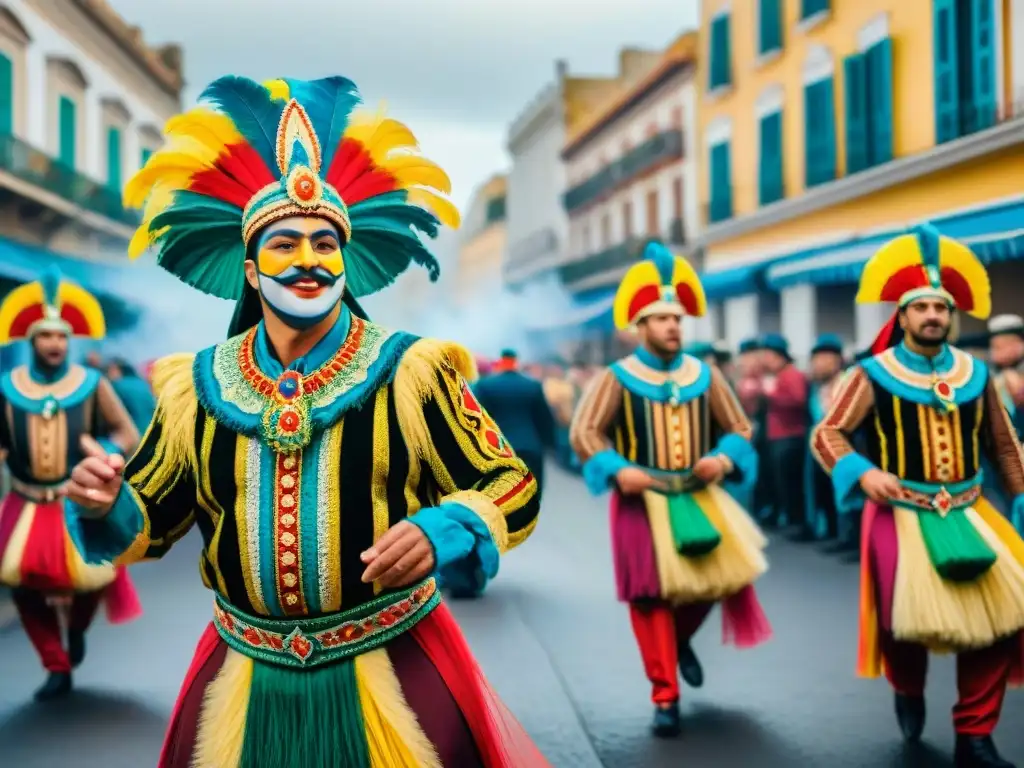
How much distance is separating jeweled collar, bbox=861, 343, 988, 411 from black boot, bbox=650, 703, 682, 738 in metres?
1.74

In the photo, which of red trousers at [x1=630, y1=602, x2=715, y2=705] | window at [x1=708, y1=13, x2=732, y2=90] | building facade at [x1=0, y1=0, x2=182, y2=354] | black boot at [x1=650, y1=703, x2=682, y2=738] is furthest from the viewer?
window at [x1=708, y1=13, x2=732, y2=90]

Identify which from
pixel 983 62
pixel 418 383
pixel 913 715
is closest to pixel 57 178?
pixel 983 62

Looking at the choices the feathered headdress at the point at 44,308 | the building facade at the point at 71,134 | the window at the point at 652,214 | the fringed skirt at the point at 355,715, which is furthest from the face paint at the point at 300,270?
the window at the point at 652,214

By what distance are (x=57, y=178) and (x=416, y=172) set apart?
22208mm

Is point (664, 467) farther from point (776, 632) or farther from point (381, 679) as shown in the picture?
point (381, 679)

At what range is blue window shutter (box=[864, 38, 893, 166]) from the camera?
18.1m

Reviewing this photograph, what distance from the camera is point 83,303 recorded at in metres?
7.31

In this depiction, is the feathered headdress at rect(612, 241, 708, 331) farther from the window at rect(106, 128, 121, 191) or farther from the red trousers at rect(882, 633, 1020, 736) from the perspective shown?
the window at rect(106, 128, 121, 191)

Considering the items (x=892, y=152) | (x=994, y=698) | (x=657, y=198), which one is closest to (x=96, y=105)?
(x=657, y=198)

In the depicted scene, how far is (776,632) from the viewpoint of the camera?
26.2 ft

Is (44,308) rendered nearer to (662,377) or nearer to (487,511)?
(662,377)

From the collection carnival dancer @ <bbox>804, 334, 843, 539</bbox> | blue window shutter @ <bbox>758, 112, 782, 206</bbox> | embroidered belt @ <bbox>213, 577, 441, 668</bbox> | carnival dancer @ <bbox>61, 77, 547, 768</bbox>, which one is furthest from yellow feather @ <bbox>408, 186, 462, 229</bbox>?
blue window shutter @ <bbox>758, 112, 782, 206</bbox>

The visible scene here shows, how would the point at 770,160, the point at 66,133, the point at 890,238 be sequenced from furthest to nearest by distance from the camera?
the point at 66,133
the point at 770,160
the point at 890,238

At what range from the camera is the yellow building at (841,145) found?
15016 mm
